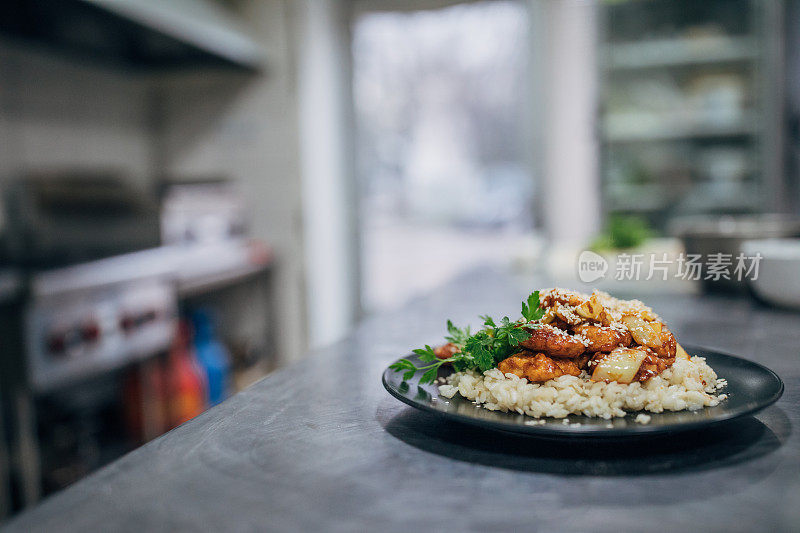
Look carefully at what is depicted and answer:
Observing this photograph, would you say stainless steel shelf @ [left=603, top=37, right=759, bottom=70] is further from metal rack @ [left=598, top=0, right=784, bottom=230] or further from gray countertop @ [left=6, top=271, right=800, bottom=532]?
gray countertop @ [left=6, top=271, right=800, bottom=532]

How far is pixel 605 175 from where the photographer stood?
346 centimetres

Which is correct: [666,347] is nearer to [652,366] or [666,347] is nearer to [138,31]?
[652,366]

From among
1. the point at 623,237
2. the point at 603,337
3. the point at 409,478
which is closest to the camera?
the point at 409,478

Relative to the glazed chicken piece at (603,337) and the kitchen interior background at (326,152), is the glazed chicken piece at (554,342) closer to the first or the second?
the glazed chicken piece at (603,337)

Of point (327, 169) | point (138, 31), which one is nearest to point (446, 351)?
point (138, 31)

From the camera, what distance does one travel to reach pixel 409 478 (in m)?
0.54

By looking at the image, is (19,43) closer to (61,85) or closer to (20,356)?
(61,85)

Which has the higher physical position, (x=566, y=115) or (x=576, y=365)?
(x=566, y=115)

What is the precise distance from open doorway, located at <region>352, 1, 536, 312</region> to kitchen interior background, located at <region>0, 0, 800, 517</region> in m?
0.01

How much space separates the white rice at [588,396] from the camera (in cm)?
58

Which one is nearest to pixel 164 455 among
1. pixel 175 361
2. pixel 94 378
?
pixel 175 361

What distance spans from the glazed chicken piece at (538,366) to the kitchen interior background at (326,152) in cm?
136

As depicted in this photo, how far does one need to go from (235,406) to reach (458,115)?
10.7 feet

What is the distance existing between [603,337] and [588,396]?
8 centimetres
